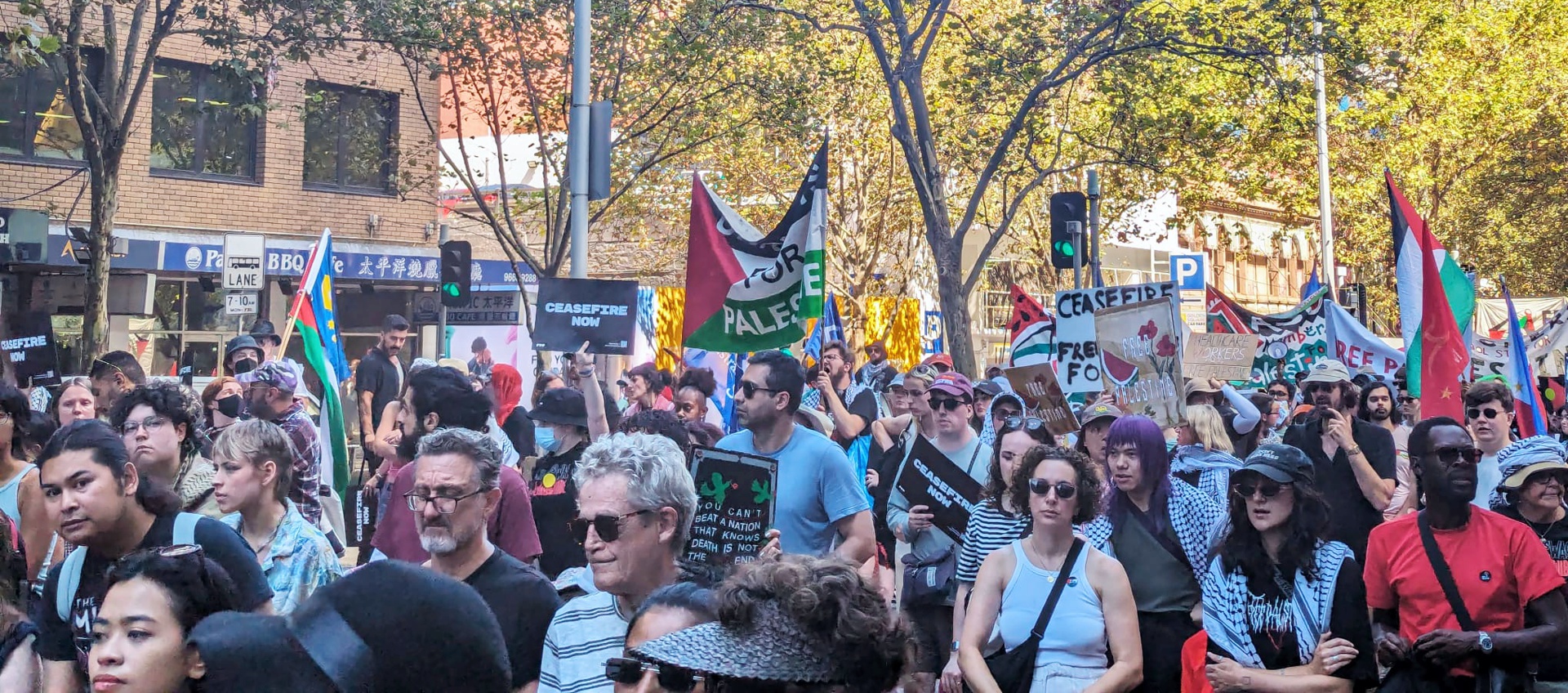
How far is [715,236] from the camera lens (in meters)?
9.29

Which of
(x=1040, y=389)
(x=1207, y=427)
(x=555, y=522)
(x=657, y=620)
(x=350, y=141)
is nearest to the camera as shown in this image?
(x=657, y=620)

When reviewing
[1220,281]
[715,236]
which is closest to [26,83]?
[715,236]

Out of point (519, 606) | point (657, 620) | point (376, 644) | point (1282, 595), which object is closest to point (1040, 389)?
point (1282, 595)

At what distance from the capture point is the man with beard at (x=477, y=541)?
4027mm

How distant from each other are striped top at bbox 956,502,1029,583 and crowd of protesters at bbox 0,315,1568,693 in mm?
18

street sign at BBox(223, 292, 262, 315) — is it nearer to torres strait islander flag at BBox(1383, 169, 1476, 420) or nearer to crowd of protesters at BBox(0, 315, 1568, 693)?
crowd of protesters at BBox(0, 315, 1568, 693)

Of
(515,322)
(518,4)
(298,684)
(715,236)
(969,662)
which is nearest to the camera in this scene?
(298,684)

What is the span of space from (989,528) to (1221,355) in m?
9.19

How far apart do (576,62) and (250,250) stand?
10.9 metres

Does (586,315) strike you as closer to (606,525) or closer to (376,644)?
(606,525)

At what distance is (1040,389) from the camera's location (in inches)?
444

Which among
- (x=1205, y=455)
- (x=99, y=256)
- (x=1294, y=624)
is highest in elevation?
(x=99, y=256)

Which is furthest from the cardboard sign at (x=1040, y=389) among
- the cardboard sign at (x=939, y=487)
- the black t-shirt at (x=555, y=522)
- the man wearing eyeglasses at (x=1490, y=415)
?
the black t-shirt at (x=555, y=522)

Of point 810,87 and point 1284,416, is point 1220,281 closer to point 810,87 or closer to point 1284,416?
point 810,87
